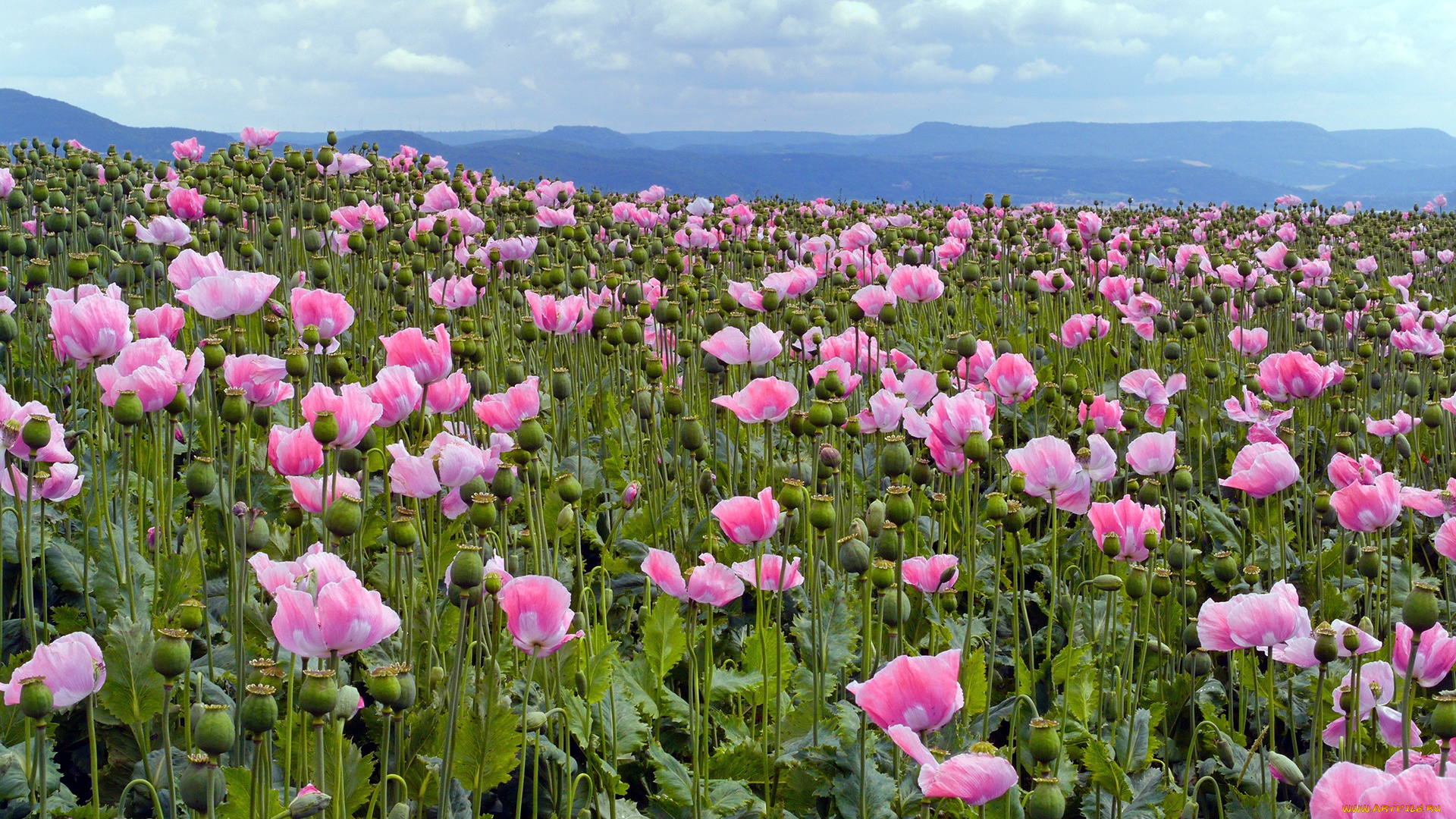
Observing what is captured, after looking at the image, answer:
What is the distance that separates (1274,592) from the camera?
2.00 metres

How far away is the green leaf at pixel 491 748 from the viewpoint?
6.48 ft

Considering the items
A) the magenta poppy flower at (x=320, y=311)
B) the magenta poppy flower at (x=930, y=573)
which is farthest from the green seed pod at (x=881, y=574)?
the magenta poppy flower at (x=320, y=311)

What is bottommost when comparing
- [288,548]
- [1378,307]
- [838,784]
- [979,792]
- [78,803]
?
[78,803]

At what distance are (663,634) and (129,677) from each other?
1132 mm

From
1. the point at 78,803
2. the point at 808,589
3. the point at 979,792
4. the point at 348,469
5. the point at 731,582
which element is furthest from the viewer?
the point at 808,589

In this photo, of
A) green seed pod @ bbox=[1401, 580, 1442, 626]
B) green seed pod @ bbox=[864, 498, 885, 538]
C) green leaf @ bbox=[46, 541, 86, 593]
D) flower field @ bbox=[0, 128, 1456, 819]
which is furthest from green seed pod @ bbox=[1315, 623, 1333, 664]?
green leaf @ bbox=[46, 541, 86, 593]

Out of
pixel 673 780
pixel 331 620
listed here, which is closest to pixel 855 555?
pixel 673 780

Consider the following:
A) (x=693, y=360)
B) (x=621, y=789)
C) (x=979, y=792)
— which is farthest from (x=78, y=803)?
(x=693, y=360)

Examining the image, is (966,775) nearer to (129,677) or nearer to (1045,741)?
(1045,741)

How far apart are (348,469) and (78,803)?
37.7 inches

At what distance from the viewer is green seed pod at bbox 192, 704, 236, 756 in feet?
4.67

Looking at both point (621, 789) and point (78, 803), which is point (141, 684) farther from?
point (621, 789)

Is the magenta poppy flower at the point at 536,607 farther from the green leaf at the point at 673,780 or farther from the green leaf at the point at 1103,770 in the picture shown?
the green leaf at the point at 1103,770

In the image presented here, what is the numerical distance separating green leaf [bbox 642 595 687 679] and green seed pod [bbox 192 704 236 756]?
4.00 feet
